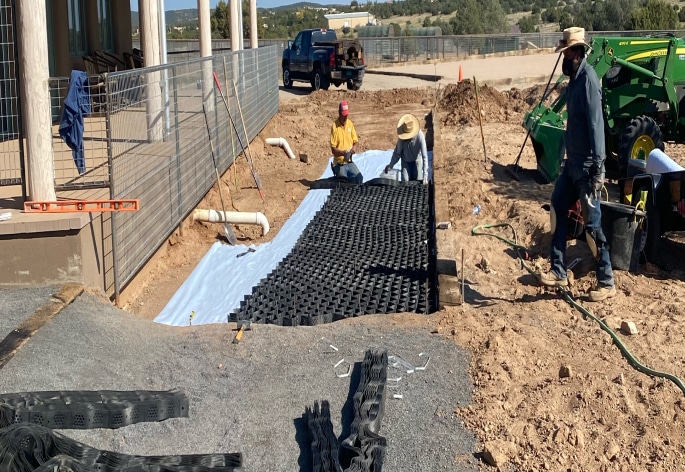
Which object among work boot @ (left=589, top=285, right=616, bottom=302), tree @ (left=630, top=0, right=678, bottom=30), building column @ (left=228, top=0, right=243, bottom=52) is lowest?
work boot @ (left=589, top=285, right=616, bottom=302)

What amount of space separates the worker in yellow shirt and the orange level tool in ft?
21.5

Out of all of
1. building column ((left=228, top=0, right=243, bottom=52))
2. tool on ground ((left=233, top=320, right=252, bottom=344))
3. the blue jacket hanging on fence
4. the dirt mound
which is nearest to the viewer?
tool on ground ((left=233, top=320, right=252, bottom=344))

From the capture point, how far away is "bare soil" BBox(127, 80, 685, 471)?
485 cm

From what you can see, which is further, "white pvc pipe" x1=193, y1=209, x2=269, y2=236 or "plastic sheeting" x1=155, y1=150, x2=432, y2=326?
"white pvc pipe" x1=193, y1=209, x2=269, y2=236

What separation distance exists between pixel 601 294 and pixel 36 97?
5.08m

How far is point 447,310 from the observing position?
23.6 ft

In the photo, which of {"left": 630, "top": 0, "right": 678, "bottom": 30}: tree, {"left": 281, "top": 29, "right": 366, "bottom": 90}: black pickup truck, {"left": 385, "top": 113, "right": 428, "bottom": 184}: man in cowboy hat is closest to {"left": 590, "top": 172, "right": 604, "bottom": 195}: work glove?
{"left": 385, "top": 113, "right": 428, "bottom": 184}: man in cowboy hat

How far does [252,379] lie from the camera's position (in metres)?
6.00

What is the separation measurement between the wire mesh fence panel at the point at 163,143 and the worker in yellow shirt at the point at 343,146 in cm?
152

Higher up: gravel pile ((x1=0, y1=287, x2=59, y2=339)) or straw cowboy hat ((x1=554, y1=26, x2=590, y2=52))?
straw cowboy hat ((x1=554, y1=26, x2=590, y2=52))

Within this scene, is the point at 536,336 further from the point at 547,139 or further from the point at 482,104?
the point at 482,104

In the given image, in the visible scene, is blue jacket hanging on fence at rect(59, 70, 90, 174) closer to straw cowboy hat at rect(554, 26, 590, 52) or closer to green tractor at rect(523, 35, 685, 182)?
straw cowboy hat at rect(554, 26, 590, 52)

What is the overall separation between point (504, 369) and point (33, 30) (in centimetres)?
487

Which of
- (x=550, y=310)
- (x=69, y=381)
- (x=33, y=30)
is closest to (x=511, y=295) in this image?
(x=550, y=310)
